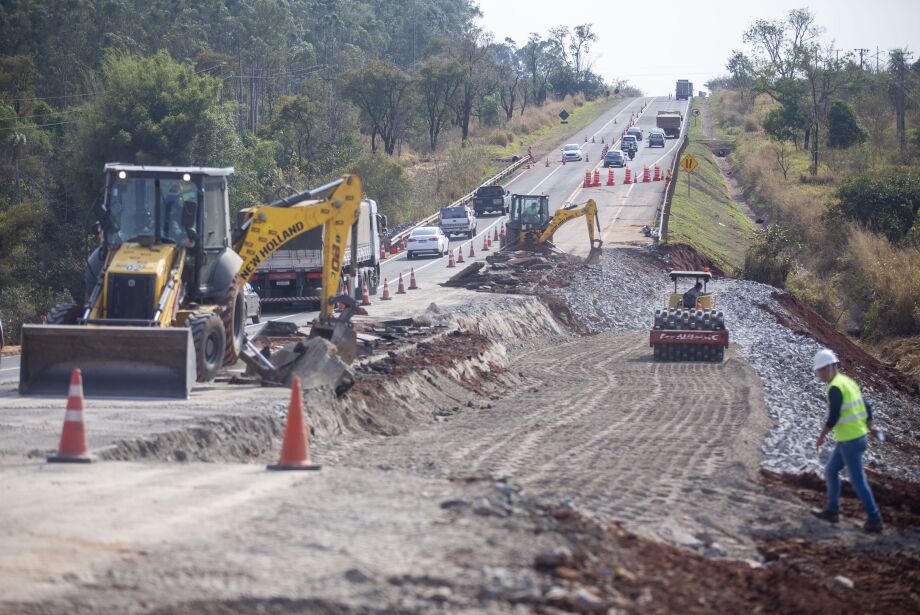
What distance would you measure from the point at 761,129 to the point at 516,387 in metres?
87.5

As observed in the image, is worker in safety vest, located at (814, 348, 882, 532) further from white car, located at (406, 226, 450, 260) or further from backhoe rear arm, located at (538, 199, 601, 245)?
white car, located at (406, 226, 450, 260)

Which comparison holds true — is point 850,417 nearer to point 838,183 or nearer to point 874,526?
point 874,526

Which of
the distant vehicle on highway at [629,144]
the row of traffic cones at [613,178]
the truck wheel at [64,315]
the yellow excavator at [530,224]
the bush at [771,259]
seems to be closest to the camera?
the truck wheel at [64,315]

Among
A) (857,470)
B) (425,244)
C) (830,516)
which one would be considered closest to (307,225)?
(830,516)

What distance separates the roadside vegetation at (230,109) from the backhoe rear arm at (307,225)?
1.27 metres

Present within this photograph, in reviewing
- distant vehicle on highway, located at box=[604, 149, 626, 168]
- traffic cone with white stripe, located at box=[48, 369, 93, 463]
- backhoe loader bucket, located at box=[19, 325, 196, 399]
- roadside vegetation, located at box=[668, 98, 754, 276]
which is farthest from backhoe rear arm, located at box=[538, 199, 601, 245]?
distant vehicle on highway, located at box=[604, 149, 626, 168]

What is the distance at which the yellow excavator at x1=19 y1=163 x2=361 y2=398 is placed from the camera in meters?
13.7

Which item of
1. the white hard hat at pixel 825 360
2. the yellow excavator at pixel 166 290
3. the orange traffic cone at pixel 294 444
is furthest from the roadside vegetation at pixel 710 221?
the orange traffic cone at pixel 294 444

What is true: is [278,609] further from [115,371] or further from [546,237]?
[546,237]

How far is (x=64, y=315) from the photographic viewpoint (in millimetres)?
15242

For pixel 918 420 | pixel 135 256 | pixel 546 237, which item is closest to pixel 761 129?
pixel 546 237

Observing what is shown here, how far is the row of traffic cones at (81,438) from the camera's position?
32.5 feet

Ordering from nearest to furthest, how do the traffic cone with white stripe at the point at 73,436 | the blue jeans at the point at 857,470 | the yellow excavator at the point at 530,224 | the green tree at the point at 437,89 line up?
the traffic cone with white stripe at the point at 73,436
the blue jeans at the point at 857,470
the yellow excavator at the point at 530,224
the green tree at the point at 437,89

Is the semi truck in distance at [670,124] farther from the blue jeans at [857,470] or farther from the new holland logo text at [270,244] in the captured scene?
the blue jeans at [857,470]
